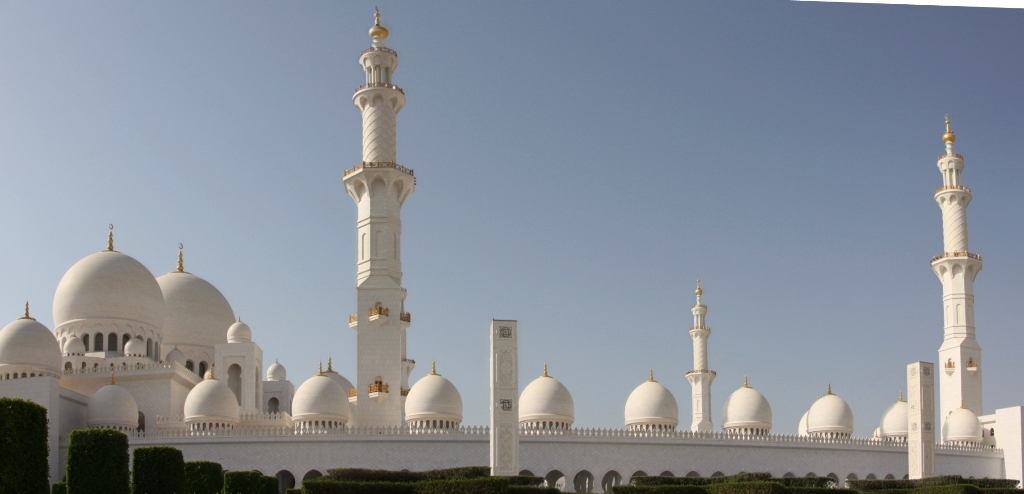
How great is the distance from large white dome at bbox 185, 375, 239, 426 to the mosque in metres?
0.03

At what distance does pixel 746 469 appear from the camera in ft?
99.6

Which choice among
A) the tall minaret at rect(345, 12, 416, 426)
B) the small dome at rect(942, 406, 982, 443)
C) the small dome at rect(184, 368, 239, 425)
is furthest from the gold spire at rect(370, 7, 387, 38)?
the small dome at rect(942, 406, 982, 443)

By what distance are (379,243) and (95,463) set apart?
11934 mm

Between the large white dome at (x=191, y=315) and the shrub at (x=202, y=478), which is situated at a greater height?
the large white dome at (x=191, y=315)

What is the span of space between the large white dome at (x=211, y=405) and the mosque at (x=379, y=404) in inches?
1.4

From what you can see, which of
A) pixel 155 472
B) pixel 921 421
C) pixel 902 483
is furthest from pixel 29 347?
pixel 921 421

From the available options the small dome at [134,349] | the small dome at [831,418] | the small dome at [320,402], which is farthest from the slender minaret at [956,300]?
the small dome at [134,349]

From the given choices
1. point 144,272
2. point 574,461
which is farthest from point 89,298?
point 574,461

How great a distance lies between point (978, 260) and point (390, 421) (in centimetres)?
1894

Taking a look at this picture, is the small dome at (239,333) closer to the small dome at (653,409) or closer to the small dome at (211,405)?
the small dome at (211,405)

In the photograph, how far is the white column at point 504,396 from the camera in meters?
23.4

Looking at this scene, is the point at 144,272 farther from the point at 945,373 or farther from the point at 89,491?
the point at 945,373

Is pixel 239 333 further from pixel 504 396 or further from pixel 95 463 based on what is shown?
pixel 95 463

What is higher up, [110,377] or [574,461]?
[110,377]
